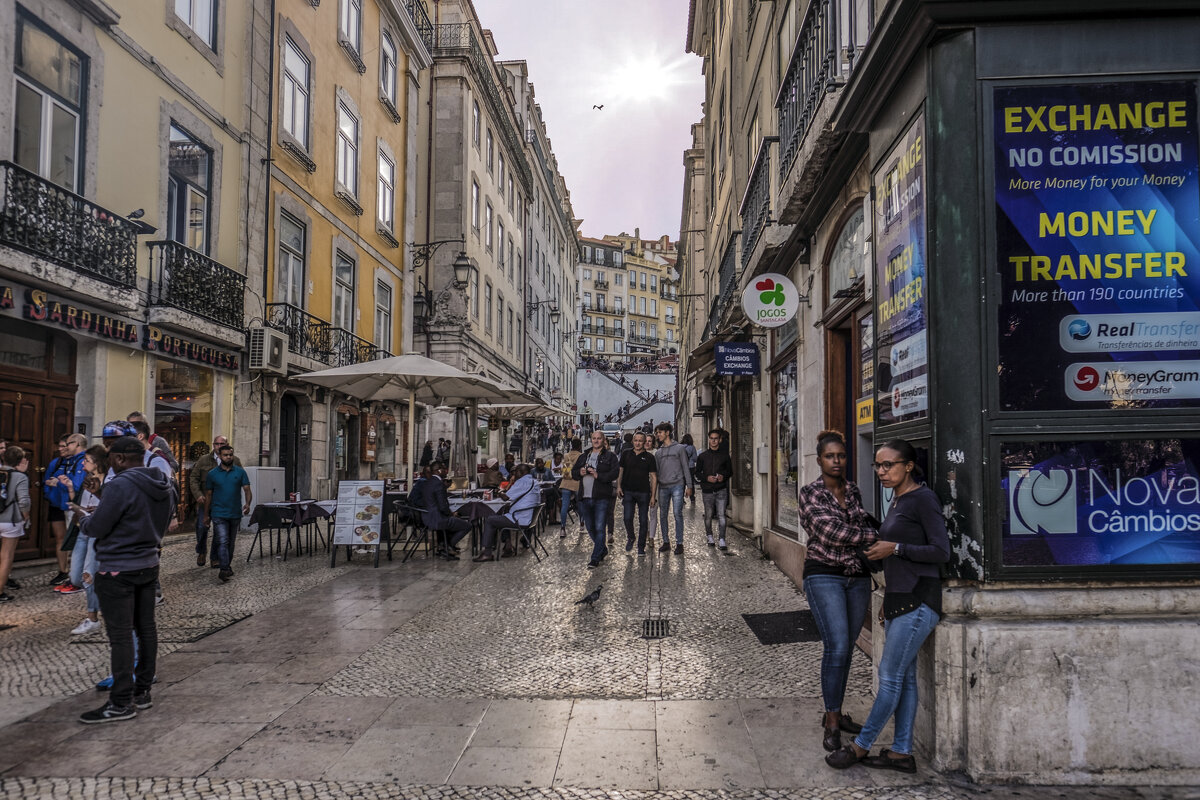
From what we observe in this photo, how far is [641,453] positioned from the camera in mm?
11938

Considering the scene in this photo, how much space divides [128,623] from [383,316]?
19095 mm

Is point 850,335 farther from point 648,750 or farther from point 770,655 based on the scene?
point 648,750

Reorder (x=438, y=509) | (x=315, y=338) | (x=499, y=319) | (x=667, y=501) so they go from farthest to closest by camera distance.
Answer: (x=499, y=319), (x=315, y=338), (x=667, y=501), (x=438, y=509)

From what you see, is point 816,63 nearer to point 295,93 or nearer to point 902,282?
point 902,282

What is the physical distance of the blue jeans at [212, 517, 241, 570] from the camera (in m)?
10.0

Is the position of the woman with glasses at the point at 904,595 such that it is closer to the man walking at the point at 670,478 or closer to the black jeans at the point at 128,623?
the black jeans at the point at 128,623

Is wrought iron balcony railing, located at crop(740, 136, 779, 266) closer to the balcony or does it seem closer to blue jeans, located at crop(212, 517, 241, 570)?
blue jeans, located at crop(212, 517, 241, 570)

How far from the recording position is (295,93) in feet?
58.6

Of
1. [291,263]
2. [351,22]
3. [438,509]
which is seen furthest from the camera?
[351,22]

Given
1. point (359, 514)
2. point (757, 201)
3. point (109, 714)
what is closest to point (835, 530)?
point (109, 714)

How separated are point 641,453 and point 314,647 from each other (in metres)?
6.02

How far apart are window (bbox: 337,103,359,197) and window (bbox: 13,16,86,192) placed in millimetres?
8818

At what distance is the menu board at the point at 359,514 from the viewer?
37.3ft

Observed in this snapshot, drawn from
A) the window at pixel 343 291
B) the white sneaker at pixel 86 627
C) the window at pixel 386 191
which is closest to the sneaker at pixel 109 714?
the white sneaker at pixel 86 627
